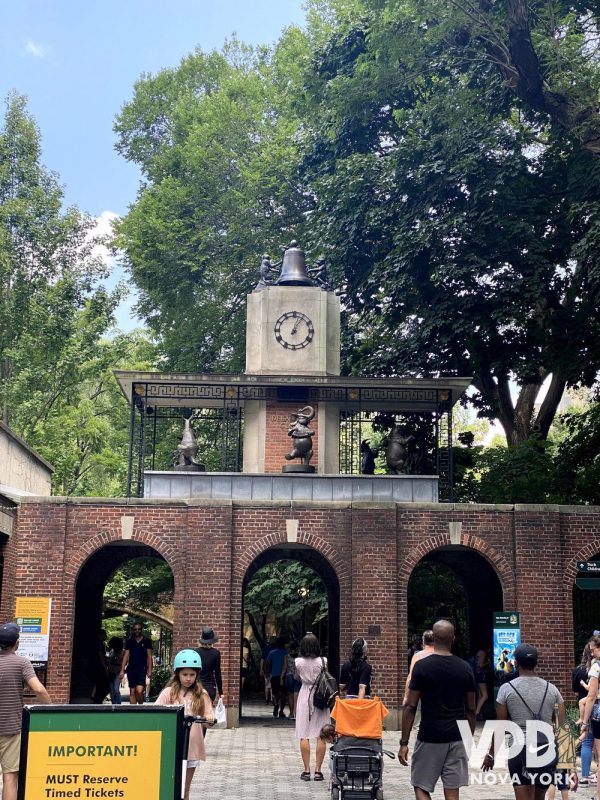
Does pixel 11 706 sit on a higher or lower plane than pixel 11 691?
lower

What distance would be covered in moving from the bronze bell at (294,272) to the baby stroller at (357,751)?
14891 millimetres

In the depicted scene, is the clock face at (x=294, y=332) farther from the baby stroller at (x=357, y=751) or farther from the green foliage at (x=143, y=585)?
the baby stroller at (x=357, y=751)

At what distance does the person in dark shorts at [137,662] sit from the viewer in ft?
65.1

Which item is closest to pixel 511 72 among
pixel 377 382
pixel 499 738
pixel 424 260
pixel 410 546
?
pixel 424 260

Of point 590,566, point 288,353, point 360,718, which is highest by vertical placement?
point 288,353

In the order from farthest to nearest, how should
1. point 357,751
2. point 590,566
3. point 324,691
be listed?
point 590,566 → point 324,691 → point 357,751

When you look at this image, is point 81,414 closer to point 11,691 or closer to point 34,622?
point 34,622

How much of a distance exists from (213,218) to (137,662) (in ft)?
62.1

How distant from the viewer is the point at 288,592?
1172 inches

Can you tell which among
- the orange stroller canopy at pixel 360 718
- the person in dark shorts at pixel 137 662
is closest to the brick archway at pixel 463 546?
the person in dark shorts at pixel 137 662

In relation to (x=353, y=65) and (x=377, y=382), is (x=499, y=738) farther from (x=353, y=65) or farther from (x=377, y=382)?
(x=353, y=65)

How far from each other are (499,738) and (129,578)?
2903 cm

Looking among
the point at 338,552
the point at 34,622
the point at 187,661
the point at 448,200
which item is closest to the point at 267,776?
the point at 187,661

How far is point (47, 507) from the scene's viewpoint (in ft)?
67.4
